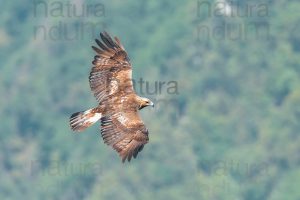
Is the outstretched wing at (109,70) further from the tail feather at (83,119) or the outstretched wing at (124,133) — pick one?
the outstretched wing at (124,133)

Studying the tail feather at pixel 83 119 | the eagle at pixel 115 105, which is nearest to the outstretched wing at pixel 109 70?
the eagle at pixel 115 105

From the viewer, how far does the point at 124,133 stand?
2103cm

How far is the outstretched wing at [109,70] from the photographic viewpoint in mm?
21781

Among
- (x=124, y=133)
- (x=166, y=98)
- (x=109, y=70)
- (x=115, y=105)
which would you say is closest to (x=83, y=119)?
(x=115, y=105)

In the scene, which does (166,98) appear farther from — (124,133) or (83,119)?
(124,133)

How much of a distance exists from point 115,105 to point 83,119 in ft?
1.75

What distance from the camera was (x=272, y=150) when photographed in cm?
6744

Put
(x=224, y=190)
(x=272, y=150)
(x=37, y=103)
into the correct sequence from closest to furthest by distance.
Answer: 1. (x=224, y=190)
2. (x=272, y=150)
3. (x=37, y=103)

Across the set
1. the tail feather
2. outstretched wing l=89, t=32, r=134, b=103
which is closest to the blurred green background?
outstretched wing l=89, t=32, r=134, b=103

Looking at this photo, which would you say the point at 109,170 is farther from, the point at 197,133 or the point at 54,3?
the point at 54,3

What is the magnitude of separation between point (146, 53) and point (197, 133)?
7.84 meters

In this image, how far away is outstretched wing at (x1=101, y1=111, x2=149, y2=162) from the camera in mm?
20906

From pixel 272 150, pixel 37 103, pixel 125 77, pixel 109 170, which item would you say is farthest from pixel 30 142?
pixel 125 77

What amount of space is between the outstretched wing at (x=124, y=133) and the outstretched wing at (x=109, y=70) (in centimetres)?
64
